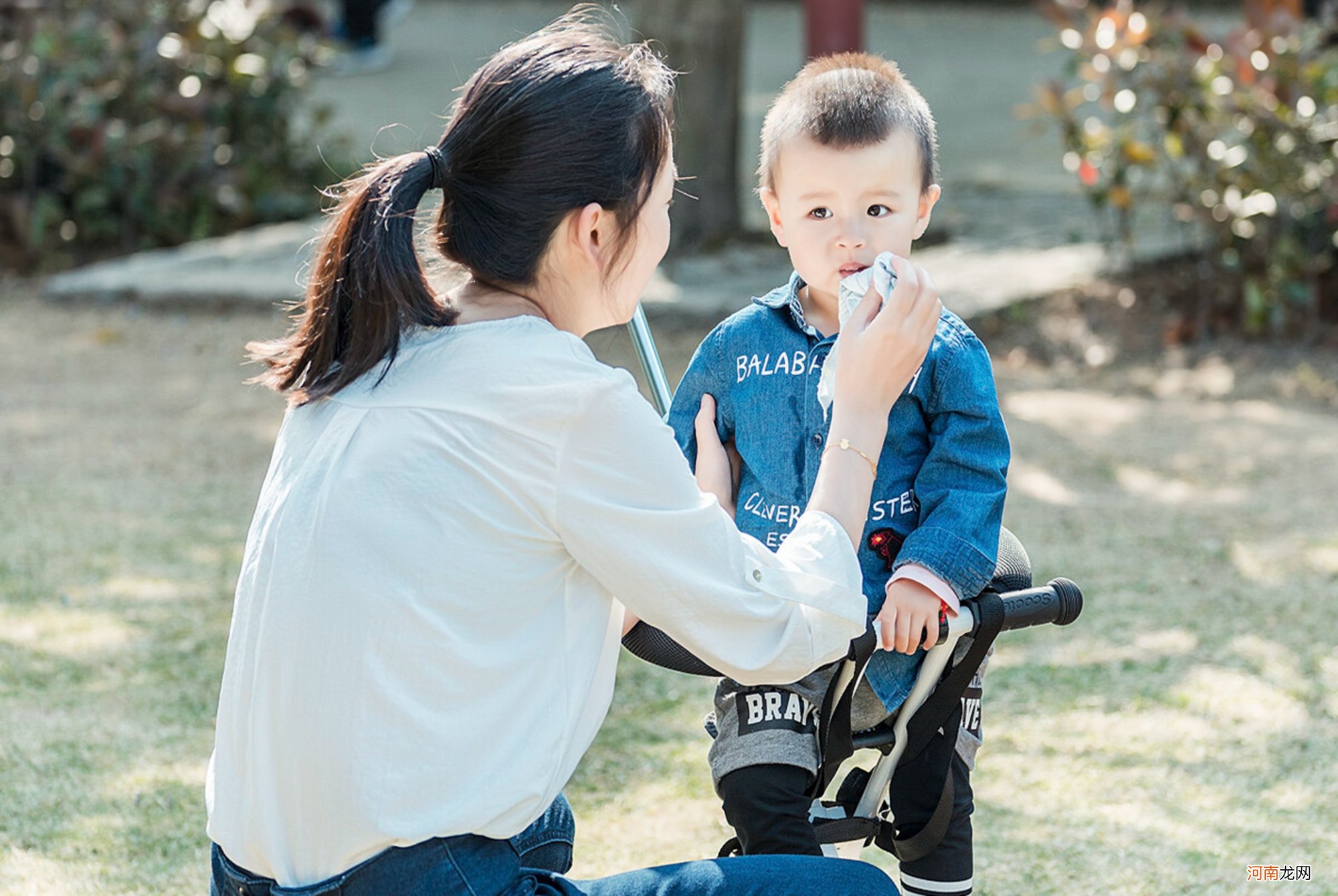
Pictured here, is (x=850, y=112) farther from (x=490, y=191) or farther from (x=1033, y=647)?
(x=1033, y=647)

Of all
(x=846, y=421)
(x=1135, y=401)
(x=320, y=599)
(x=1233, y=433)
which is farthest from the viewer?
(x=1135, y=401)

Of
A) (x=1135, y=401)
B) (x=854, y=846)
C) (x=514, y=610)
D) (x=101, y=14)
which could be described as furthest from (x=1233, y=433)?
(x=101, y=14)

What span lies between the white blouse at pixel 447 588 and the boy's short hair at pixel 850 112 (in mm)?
623

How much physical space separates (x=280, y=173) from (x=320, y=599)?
756 centimetres

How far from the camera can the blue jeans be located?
1651 millimetres

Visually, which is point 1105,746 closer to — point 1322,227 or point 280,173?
point 1322,227

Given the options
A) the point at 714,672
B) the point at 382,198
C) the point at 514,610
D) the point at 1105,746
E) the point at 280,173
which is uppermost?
the point at 382,198

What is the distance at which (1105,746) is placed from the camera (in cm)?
325

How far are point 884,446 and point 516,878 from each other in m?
0.79

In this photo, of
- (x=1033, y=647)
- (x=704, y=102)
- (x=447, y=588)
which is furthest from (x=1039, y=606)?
(x=704, y=102)

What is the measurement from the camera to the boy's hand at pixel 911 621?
2.01 metres
